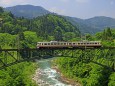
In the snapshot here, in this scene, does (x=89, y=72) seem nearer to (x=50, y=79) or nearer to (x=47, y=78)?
(x=50, y=79)

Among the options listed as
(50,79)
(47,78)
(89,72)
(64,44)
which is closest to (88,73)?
(89,72)

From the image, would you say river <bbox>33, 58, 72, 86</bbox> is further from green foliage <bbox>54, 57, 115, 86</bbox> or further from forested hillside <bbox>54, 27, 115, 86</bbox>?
green foliage <bbox>54, 57, 115, 86</bbox>

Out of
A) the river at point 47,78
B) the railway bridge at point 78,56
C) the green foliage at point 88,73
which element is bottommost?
the river at point 47,78

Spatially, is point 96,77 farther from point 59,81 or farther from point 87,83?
point 59,81

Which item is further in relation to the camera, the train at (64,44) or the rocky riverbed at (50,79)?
the rocky riverbed at (50,79)

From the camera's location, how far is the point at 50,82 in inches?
3851

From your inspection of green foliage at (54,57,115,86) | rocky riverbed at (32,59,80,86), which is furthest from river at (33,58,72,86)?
green foliage at (54,57,115,86)

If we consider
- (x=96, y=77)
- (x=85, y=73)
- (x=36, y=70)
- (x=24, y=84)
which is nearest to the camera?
(x=24, y=84)

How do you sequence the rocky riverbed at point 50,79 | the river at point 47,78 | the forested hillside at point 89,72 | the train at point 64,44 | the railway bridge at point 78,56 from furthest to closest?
1. the river at point 47,78
2. the rocky riverbed at point 50,79
3. the forested hillside at point 89,72
4. the train at point 64,44
5. the railway bridge at point 78,56

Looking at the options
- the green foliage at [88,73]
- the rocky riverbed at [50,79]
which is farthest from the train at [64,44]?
the rocky riverbed at [50,79]

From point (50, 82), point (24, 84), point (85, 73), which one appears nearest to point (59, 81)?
point (50, 82)

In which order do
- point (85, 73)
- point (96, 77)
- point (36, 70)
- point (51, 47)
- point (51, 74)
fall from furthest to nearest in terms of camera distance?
point (36, 70) < point (51, 74) < point (85, 73) < point (96, 77) < point (51, 47)

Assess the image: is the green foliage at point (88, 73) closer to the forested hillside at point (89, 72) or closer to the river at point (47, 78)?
the forested hillside at point (89, 72)

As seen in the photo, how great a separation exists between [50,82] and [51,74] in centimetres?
1870
